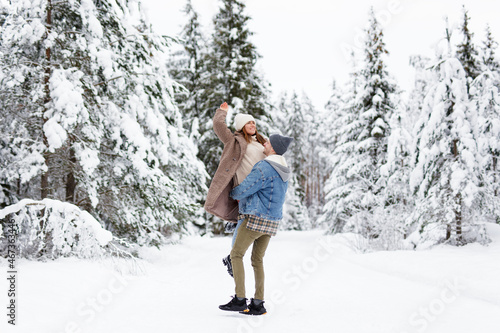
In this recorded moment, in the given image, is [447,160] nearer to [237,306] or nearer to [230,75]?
[237,306]

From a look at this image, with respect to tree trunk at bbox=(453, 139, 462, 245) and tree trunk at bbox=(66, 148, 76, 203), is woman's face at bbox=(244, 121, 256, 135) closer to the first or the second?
tree trunk at bbox=(66, 148, 76, 203)

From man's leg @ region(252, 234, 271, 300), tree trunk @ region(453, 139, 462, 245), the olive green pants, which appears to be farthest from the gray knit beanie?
tree trunk @ region(453, 139, 462, 245)

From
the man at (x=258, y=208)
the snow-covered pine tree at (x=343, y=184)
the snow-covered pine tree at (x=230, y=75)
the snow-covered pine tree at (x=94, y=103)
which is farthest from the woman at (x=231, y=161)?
the snow-covered pine tree at (x=343, y=184)

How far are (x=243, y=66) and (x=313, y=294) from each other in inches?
566

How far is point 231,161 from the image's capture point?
4.11 m

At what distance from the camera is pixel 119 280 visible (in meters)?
5.46

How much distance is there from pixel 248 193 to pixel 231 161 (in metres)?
0.42

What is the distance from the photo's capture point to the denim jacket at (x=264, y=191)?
3971 millimetres

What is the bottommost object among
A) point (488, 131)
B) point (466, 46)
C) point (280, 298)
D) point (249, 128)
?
point (280, 298)

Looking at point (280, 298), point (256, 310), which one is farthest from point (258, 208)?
point (280, 298)

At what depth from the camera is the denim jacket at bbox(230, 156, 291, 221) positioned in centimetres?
397

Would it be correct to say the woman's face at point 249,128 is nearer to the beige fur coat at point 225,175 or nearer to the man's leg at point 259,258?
the beige fur coat at point 225,175

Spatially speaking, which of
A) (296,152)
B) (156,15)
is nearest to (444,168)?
(156,15)

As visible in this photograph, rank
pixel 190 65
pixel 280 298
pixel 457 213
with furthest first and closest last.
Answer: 1. pixel 190 65
2. pixel 457 213
3. pixel 280 298
